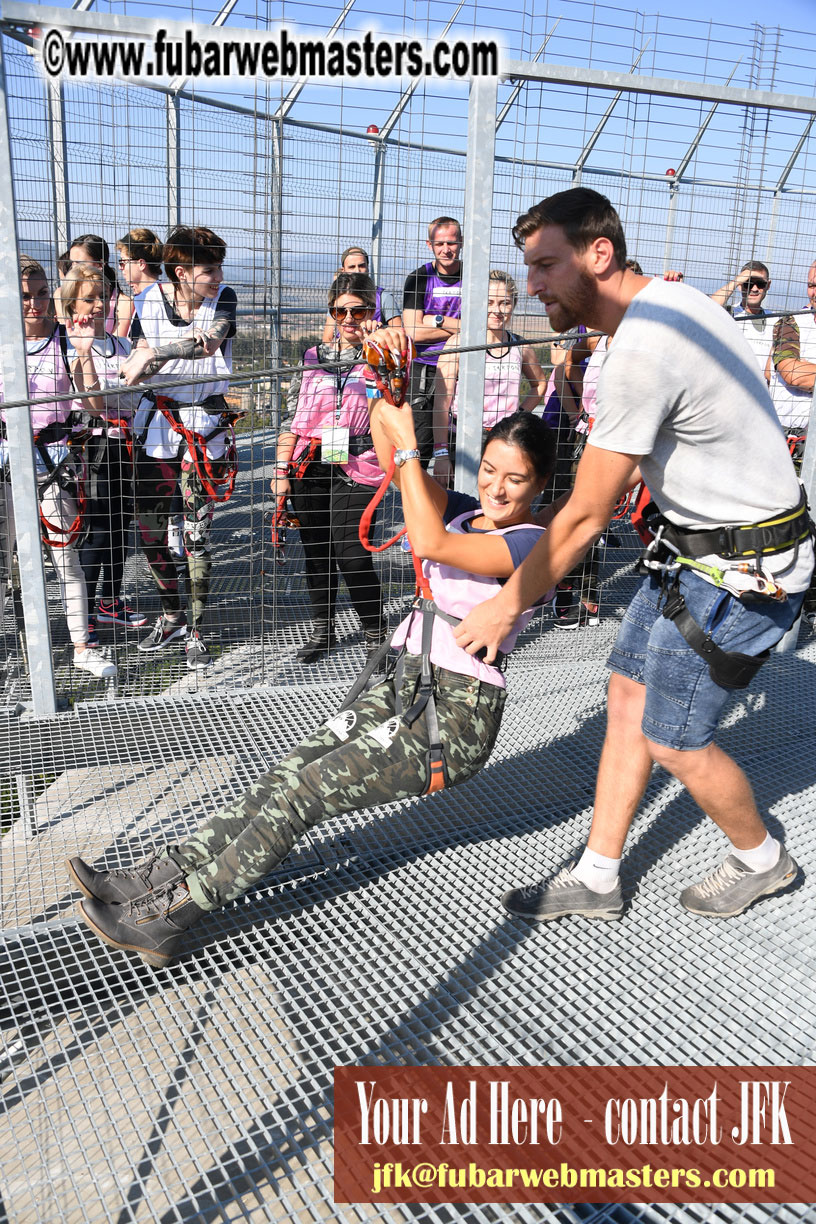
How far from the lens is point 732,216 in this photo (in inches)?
170

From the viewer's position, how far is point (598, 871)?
7.93ft

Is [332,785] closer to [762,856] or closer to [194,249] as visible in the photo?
[762,856]

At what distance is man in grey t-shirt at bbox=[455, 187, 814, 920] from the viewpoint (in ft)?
6.18

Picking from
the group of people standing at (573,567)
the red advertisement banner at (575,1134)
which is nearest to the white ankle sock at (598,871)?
the group of people standing at (573,567)

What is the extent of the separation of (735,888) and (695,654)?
75 cm

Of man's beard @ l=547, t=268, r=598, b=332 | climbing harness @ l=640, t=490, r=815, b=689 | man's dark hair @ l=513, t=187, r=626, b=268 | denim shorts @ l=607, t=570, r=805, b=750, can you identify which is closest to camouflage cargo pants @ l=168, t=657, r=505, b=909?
denim shorts @ l=607, t=570, r=805, b=750

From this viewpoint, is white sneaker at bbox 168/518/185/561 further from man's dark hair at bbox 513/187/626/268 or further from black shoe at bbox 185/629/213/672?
man's dark hair at bbox 513/187/626/268

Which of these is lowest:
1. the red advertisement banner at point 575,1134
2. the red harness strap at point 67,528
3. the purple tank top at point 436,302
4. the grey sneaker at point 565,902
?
the red advertisement banner at point 575,1134

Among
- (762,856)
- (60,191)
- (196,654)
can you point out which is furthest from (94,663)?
(60,191)

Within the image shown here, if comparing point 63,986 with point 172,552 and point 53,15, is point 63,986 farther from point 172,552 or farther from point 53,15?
point 53,15

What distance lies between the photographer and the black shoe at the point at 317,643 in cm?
408

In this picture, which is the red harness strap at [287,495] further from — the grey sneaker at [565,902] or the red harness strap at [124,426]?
the grey sneaker at [565,902]

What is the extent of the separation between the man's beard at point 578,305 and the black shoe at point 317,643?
220 cm

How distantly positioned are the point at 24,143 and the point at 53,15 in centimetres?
91
